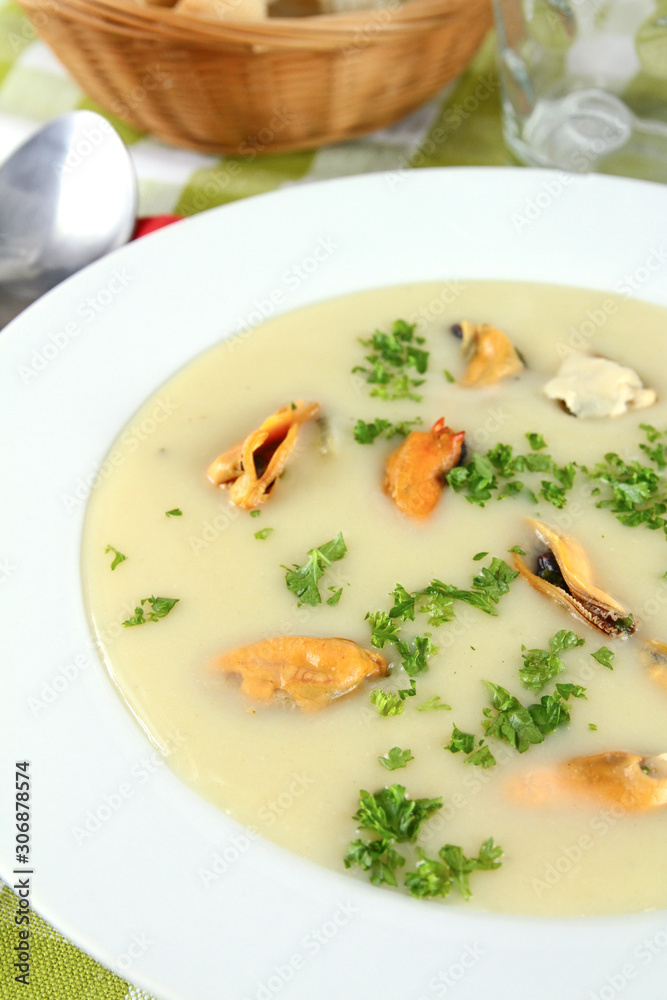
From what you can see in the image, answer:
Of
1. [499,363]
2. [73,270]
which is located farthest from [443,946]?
[73,270]

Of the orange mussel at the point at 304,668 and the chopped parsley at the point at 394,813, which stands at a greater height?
the orange mussel at the point at 304,668

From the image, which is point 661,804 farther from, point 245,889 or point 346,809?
point 245,889

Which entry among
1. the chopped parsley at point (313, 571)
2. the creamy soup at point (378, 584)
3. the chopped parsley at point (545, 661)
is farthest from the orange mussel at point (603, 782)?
the chopped parsley at point (313, 571)

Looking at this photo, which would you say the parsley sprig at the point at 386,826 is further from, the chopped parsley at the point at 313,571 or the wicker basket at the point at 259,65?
the wicker basket at the point at 259,65

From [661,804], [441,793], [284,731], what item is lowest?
[661,804]

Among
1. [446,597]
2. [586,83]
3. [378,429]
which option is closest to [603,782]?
[446,597]

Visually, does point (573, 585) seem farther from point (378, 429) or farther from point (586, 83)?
point (586, 83)

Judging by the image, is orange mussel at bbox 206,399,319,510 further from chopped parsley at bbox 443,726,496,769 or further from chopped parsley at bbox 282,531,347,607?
chopped parsley at bbox 443,726,496,769
